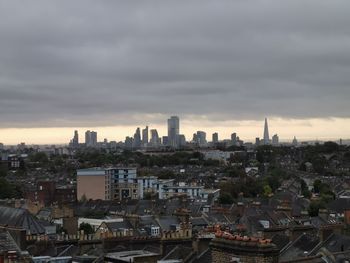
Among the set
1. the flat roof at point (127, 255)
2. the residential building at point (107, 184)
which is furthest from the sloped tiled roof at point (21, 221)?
the residential building at point (107, 184)

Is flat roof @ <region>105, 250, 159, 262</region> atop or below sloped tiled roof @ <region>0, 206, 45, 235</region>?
atop

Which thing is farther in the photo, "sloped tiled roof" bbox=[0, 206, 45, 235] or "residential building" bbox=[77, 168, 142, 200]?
"residential building" bbox=[77, 168, 142, 200]

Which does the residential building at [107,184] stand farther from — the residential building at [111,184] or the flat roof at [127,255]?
the flat roof at [127,255]

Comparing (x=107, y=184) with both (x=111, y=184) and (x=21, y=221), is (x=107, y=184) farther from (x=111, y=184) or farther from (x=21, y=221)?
(x=21, y=221)

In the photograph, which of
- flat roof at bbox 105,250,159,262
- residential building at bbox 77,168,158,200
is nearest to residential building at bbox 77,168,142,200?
residential building at bbox 77,168,158,200

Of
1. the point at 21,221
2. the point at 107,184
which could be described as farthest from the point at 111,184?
the point at 21,221

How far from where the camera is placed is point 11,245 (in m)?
31.4

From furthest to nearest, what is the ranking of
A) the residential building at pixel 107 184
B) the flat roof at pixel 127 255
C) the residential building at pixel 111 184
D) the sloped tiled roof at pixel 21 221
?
1. the residential building at pixel 111 184
2. the residential building at pixel 107 184
3. the sloped tiled roof at pixel 21 221
4. the flat roof at pixel 127 255

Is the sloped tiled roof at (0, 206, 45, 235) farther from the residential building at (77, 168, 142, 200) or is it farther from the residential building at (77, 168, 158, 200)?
the residential building at (77, 168, 142, 200)

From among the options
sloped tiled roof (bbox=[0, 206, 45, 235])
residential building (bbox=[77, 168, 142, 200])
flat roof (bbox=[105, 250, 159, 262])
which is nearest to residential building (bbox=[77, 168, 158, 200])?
residential building (bbox=[77, 168, 142, 200])

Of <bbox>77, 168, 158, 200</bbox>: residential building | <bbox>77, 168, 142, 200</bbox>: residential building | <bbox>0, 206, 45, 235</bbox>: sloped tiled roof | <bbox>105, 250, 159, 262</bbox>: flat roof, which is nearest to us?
A: <bbox>105, 250, 159, 262</bbox>: flat roof

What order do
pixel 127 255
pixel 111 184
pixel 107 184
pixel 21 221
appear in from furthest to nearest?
pixel 111 184, pixel 107 184, pixel 21 221, pixel 127 255

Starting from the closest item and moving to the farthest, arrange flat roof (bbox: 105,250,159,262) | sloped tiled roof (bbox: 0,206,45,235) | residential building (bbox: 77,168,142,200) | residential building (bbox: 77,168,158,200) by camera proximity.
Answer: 1. flat roof (bbox: 105,250,159,262)
2. sloped tiled roof (bbox: 0,206,45,235)
3. residential building (bbox: 77,168,142,200)
4. residential building (bbox: 77,168,158,200)

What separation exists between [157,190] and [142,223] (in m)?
67.3
